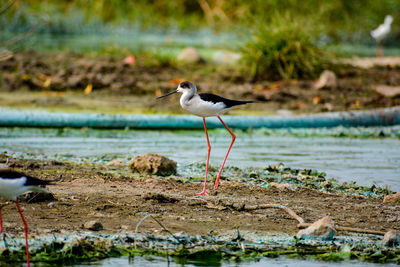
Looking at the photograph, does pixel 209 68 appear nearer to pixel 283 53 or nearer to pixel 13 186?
pixel 283 53

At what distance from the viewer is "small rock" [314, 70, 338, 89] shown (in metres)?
11.2

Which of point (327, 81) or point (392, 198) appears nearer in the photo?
point (392, 198)

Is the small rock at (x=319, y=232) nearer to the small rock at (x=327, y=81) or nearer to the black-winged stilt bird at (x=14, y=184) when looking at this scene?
the black-winged stilt bird at (x=14, y=184)

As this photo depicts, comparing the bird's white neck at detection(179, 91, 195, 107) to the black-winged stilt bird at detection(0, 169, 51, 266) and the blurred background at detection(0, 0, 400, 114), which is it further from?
the blurred background at detection(0, 0, 400, 114)

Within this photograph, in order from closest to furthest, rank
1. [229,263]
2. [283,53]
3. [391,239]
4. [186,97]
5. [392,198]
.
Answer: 1. [229,263]
2. [391,239]
3. [392,198]
4. [186,97]
5. [283,53]

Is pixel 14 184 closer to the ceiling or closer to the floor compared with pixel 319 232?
closer to the ceiling

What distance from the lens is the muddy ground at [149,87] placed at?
32.7 ft

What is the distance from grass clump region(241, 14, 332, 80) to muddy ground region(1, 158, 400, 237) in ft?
20.8

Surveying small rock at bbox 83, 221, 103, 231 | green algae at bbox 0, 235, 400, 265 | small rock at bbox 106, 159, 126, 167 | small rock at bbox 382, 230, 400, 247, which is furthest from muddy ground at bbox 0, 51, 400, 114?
small rock at bbox 382, 230, 400, 247

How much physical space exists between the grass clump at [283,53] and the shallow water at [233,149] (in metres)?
3.30

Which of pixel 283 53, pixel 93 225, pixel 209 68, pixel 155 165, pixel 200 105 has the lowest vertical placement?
pixel 93 225

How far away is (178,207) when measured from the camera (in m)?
4.81

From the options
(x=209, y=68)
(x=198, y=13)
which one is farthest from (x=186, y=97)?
(x=198, y=13)

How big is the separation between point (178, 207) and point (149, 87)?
6.33 m
